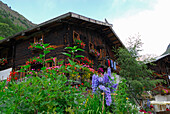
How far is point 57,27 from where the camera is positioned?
10.4 m

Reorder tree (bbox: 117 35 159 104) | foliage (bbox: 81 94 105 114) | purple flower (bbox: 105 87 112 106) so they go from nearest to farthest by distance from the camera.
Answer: foliage (bbox: 81 94 105 114)
purple flower (bbox: 105 87 112 106)
tree (bbox: 117 35 159 104)

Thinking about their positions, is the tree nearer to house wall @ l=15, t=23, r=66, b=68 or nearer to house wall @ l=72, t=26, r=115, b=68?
house wall @ l=72, t=26, r=115, b=68

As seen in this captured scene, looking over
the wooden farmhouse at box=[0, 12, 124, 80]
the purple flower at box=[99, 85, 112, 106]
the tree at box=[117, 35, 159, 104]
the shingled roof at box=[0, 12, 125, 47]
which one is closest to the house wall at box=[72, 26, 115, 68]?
the wooden farmhouse at box=[0, 12, 124, 80]

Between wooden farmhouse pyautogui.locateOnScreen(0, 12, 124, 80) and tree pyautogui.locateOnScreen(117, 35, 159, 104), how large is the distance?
2649 millimetres

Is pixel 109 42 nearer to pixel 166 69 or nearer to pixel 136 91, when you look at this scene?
pixel 136 91

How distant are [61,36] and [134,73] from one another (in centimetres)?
548

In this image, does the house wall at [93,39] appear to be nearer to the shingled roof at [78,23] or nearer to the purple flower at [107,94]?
the shingled roof at [78,23]

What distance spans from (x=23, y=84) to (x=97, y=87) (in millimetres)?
1228

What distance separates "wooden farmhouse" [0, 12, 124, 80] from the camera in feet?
32.2

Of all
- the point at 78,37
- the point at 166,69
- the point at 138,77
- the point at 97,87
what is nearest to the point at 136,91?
the point at 138,77

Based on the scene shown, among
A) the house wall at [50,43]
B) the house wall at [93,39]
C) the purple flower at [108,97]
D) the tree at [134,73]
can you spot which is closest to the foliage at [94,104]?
the purple flower at [108,97]

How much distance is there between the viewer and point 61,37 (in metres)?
10.1

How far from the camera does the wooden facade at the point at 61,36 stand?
9.80 meters

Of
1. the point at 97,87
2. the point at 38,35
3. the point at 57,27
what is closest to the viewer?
Answer: the point at 97,87
